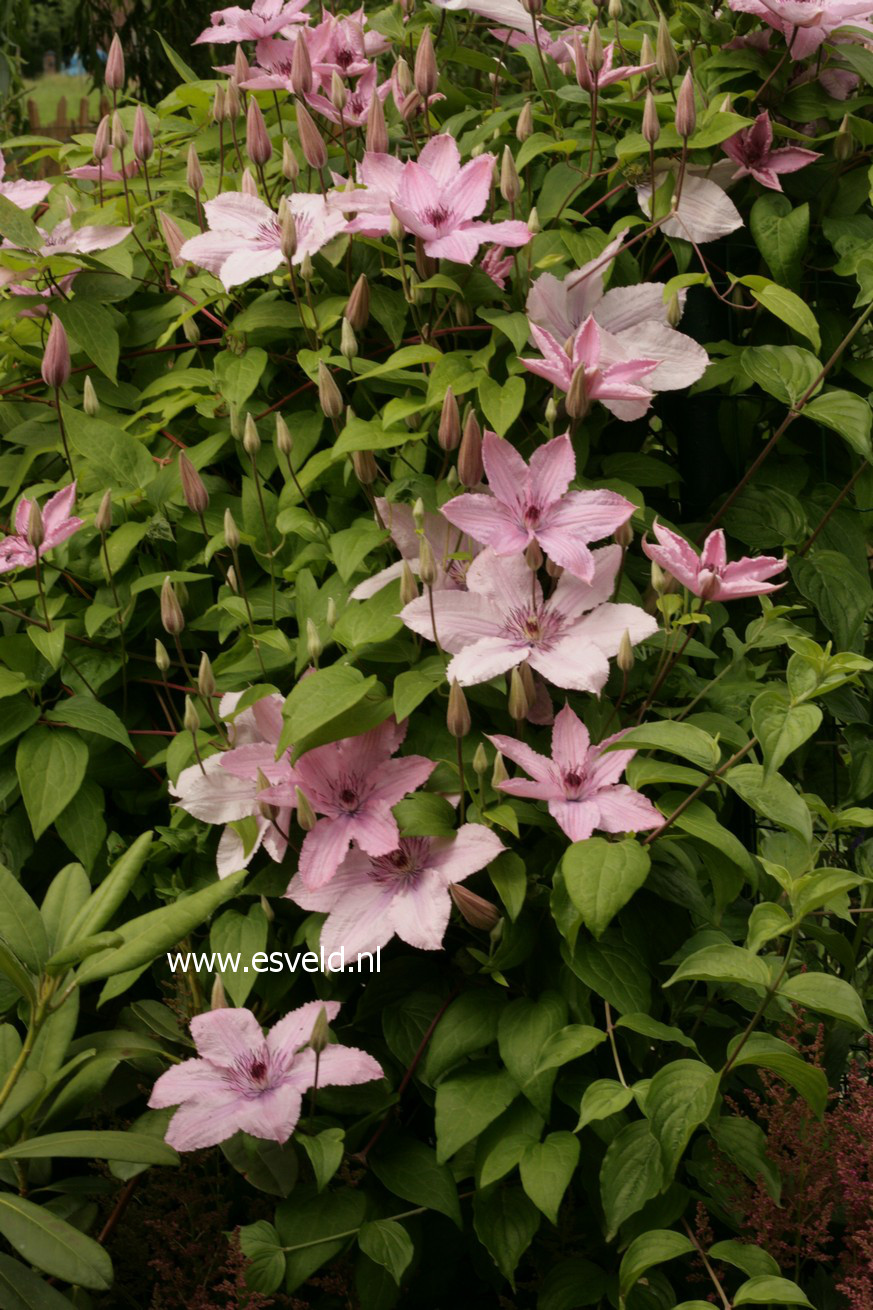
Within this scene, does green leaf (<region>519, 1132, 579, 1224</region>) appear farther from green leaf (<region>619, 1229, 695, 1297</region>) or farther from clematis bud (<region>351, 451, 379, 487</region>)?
clematis bud (<region>351, 451, 379, 487</region>)

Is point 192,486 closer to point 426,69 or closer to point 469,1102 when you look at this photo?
point 426,69

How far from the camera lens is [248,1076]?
1.17 metres

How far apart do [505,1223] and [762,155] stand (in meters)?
1.04

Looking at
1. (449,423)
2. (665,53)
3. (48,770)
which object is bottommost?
(48,770)

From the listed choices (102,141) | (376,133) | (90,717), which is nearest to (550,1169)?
(90,717)

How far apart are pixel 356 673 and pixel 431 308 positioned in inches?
15.9

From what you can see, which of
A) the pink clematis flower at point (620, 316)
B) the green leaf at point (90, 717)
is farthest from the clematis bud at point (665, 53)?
the green leaf at point (90, 717)

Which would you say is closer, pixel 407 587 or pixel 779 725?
pixel 779 725

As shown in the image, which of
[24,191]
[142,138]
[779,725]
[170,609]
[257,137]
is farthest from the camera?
[24,191]

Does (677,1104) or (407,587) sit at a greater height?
(407,587)

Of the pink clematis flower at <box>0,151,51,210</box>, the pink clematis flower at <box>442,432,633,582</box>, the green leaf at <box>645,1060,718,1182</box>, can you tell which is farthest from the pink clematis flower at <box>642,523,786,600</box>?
the pink clematis flower at <box>0,151,51,210</box>

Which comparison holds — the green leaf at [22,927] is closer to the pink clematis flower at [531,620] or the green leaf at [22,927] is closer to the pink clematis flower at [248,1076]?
the pink clematis flower at [248,1076]

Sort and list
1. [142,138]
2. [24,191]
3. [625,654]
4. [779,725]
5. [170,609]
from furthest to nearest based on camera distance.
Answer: [24,191], [142,138], [170,609], [625,654], [779,725]

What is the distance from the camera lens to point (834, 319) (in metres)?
1.44
